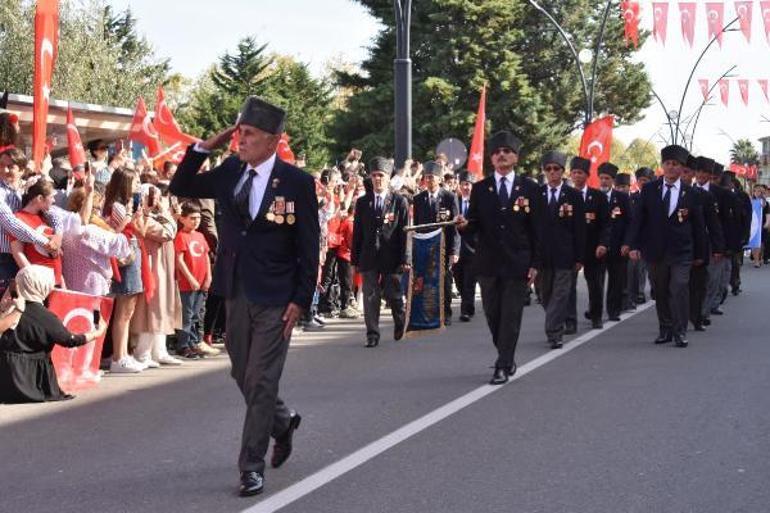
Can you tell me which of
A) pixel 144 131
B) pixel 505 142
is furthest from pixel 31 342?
pixel 144 131

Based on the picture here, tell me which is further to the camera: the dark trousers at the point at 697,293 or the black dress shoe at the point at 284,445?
the dark trousers at the point at 697,293

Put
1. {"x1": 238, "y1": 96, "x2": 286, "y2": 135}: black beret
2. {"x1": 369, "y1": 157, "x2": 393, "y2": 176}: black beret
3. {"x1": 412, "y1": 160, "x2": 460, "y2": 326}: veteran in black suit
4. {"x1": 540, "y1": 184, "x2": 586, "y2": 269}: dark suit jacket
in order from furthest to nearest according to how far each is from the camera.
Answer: {"x1": 412, "y1": 160, "x2": 460, "y2": 326}: veteran in black suit < {"x1": 540, "y1": 184, "x2": 586, "y2": 269}: dark suit jacket < {"x1": 369, "y1": 157, "x2": 393, "y2": 176}: black beret < {"x1": 238, "y1": 96, "x2": 286, "y2": 135}: black beret

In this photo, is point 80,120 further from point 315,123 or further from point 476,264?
Result: point 315,123

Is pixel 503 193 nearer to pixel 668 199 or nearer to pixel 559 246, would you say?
pixel 559 246

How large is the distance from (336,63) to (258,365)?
7679 cm

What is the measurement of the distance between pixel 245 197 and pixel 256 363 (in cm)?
85

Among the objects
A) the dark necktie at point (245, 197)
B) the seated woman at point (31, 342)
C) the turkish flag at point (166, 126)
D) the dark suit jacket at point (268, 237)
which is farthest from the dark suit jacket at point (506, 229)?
the turkish flag at point (166, 126)

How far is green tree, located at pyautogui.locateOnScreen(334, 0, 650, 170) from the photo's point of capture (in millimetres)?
50688

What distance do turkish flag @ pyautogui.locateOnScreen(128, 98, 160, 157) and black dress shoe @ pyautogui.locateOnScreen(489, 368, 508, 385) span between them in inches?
361

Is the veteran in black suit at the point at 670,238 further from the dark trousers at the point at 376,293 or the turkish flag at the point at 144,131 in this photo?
the turkish flag at the point at 144,131

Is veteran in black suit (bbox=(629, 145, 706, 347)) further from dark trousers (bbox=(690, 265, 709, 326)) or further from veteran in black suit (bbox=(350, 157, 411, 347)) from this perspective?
veteran in black suit (bbox=(350, 157, 411, 347))

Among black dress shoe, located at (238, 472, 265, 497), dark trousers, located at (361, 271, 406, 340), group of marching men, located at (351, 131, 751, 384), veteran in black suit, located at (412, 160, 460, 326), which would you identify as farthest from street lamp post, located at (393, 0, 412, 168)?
black dress shoe, located at (238, 472, 265, 497)

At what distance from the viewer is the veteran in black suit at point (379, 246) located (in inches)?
518

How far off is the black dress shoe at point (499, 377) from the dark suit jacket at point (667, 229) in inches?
144
